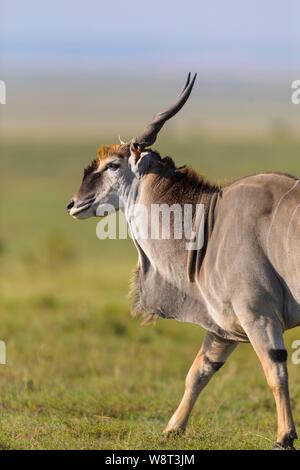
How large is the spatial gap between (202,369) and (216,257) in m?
0.90

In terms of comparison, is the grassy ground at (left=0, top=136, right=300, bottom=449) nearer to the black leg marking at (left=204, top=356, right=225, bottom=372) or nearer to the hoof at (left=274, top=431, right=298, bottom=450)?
the hoof at (left=274, top=431, right=298, bottom=450)

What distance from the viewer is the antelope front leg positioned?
7.36m

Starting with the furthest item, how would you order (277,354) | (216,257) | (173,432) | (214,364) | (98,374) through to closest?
(98,374) < (214,364) < (173,432) < (216,257) < (277,354)

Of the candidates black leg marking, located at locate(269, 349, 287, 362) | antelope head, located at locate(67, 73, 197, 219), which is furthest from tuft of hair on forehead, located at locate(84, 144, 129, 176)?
black leg marking, located at locate(269, 349, 287, 362)

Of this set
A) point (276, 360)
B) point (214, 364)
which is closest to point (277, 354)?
point (276, 360)

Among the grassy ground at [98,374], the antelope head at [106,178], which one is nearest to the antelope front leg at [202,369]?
the grassy ground at [98,374]

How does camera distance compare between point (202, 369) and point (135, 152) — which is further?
point (202, 369)

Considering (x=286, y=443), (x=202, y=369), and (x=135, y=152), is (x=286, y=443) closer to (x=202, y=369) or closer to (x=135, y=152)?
(x=202, y=369)

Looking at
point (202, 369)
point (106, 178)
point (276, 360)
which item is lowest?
point (202, 369)

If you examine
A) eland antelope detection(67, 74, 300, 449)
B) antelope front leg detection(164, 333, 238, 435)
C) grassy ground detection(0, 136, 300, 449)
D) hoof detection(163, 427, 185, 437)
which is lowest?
grassy ground detection(0, 136, 300, 449)

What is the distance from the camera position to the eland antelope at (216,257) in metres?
6.66

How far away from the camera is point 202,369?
7.47 m

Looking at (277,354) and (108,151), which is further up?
(108,151)

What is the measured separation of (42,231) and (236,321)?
95.8 ft
